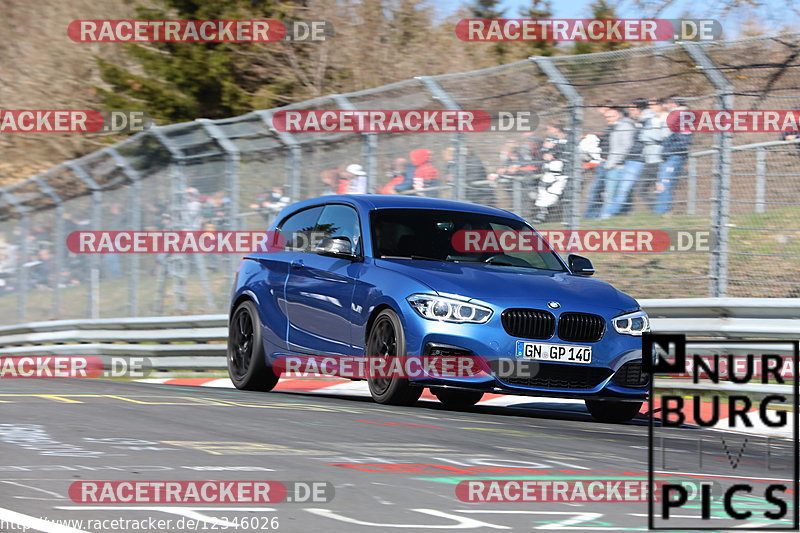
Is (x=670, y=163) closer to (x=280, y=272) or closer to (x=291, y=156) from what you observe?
(x=280, y=272)

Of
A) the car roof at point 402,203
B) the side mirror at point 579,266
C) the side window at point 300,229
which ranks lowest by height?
the side mirror at point 579,266

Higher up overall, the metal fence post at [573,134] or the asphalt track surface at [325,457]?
the metal fence post at [573,134]

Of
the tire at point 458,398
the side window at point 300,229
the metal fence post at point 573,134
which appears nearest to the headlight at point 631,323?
the tire at point 458,398

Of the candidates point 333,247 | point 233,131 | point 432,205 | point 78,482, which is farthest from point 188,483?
point 233,131

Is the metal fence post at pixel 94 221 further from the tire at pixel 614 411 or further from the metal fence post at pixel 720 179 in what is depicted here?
the tire at pixel 614 411

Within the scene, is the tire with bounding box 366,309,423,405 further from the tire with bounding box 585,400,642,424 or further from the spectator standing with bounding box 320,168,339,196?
the spectator standing with bounding box 320,168,339,196

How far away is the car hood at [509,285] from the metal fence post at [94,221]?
11.0 metres

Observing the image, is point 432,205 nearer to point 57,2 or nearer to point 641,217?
point 641,217

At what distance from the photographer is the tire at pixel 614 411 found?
1059 centimetres

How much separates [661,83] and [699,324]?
2295mm

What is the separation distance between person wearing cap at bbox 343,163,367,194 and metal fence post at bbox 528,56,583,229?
3.33 meters

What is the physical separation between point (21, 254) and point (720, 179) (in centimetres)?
1594

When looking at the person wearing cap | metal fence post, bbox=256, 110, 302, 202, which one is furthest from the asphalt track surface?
metal fence post, bbox=256, 110, 302, 202

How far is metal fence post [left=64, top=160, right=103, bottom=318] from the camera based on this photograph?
20.8 metres
